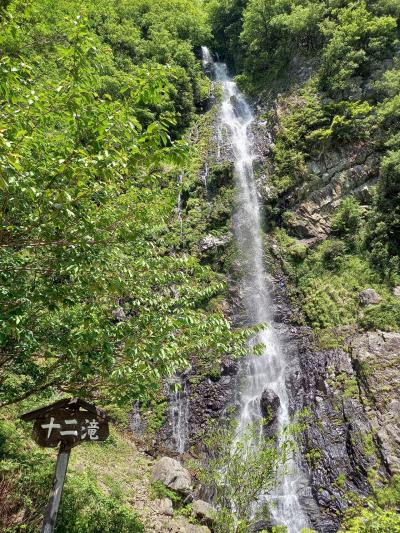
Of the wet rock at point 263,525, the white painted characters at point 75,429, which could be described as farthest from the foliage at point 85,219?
the wet rock at point 263,525

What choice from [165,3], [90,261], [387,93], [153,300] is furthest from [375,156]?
[165,3]

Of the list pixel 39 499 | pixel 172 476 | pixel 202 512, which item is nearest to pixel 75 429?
pixel 39 499

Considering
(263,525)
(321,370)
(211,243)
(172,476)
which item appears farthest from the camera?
(211,243)

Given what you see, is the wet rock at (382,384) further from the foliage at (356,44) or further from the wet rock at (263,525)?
the foliage at (356,44)

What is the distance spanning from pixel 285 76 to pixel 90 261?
2277 centimetres

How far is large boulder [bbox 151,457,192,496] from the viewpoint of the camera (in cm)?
933

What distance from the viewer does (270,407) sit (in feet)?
38.7

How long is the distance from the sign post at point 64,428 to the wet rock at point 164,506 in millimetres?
4898

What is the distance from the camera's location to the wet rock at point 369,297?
42.8ft

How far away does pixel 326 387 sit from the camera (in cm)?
1177

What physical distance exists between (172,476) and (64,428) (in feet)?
20.1

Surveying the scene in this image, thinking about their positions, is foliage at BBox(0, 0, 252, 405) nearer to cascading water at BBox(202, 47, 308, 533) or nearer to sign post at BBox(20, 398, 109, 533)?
sign post at BBox(20, 398, 109, 533)

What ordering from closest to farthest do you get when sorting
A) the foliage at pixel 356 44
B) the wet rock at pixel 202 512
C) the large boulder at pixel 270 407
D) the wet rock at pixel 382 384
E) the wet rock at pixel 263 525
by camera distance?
the wet rock at pixel 202 512 < the wet rock at pixel 263 525 < the wet rock at pixel 382 384 < the large boulder at pixel 270 407 < the foliage at pixel 356 44

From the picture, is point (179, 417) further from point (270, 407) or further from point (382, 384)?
point (382, 384)
